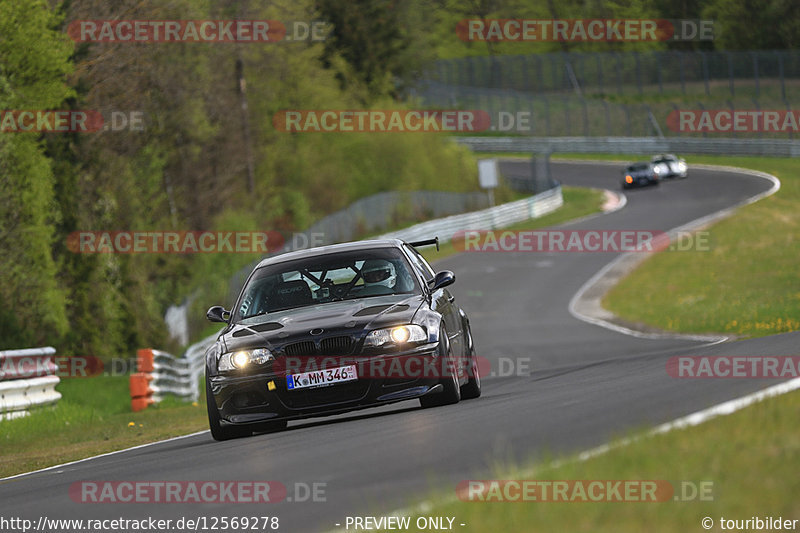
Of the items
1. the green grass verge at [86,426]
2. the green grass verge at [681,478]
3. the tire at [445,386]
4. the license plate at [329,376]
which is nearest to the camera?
the green grass verge at [681,478]

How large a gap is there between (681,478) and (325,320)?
549 cm

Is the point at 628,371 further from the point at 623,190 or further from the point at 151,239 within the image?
the point at 623,190

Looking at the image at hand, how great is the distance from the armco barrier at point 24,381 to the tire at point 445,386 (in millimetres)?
9017

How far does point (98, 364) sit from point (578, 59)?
237ft

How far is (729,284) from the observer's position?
29.8 meters

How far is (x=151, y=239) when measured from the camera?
130 feet

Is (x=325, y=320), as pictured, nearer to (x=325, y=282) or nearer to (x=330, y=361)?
(x=330, y=361)

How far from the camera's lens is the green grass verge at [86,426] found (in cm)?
1401

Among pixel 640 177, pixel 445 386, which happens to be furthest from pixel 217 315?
pixel 640 177

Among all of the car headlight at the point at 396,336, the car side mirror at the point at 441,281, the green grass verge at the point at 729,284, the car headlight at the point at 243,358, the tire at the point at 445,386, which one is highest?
the car side mirror at the point at 441,281

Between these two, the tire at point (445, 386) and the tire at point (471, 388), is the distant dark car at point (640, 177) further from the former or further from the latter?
the tire at point (445, 386)

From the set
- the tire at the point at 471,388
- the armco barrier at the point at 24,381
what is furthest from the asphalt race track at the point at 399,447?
the armco barrier at the point at 24,381

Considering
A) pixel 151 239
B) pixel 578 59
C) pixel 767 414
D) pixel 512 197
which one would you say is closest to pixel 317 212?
pixel 512 197

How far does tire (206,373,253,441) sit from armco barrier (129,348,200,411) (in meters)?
10.3
